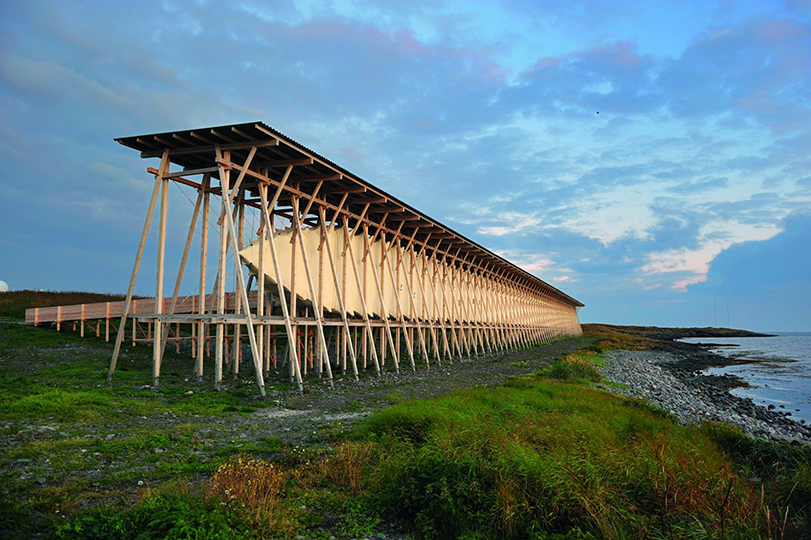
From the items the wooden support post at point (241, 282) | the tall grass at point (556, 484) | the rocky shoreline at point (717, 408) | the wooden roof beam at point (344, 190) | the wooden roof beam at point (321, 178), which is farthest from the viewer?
the wooden roof beam at point (344, 190)

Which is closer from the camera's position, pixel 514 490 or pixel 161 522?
pixel 161 522

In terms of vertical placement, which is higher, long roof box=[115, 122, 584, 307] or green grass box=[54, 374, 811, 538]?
long roof box=[115, 122, 584, 307]

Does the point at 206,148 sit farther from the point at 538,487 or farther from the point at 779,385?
the point at 779,385

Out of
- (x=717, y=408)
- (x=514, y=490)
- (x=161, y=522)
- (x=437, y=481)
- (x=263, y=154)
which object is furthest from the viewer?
(x=717, y=408)

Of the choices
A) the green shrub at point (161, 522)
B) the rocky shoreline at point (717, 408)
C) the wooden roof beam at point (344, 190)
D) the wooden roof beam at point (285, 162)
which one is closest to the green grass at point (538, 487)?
the green shrub at point (161, 522)

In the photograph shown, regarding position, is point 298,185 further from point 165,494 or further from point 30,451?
point 165,494

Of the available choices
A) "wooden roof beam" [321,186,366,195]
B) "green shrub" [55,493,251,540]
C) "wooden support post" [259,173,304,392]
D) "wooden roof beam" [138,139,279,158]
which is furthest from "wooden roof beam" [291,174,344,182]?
"green shrub" [55,493,251,540]

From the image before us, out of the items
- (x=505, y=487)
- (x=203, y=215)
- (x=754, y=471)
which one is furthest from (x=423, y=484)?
(x=203, y=215)

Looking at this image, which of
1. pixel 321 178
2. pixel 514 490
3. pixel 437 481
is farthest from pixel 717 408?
pixel 437 481

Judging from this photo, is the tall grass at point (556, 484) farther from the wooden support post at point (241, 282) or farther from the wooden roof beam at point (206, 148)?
the wooden roof beam at point (206, 148)

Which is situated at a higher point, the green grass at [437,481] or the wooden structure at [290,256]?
the wooden structure at [290,256]

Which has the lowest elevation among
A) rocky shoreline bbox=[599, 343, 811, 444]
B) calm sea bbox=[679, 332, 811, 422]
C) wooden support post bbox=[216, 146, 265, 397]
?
calm sea bbox=[679, 332, 811, 422]

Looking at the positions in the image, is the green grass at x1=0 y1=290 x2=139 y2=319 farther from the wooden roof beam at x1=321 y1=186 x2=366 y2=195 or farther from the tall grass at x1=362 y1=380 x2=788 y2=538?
the tall grass at x1=362 y1=380 x2=788 y2=538

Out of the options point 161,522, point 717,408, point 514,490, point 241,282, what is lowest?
point 717,408
